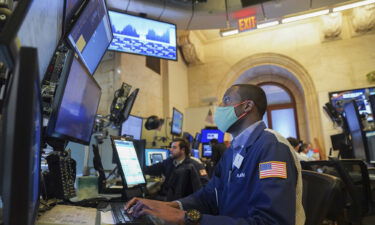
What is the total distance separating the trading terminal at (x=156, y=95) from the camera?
64cm

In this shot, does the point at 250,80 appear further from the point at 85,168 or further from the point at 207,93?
the point at 85,168

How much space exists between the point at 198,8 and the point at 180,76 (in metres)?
2.45

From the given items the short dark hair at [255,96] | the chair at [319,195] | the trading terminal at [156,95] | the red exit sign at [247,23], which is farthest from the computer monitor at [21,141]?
the red exit sign at [247,23]

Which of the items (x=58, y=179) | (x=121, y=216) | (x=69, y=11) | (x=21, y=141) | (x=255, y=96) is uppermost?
(x=69, y=11)

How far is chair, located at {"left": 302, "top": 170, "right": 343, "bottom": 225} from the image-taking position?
3.24 feet

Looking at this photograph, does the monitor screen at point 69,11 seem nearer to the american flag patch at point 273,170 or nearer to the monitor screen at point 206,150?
the american flag patch at point 273,170

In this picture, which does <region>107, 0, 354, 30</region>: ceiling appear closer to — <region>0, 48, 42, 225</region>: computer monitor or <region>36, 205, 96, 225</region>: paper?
<region>36, 205, 96, 225</region>: paper

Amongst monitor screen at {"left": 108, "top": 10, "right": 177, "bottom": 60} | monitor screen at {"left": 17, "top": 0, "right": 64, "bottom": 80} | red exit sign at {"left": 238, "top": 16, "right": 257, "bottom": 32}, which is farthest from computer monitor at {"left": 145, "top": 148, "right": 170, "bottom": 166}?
red exit sign at {"left": 238, "top": 16, "right": 257, "bottom": 32}

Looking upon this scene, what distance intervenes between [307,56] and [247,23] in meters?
2.84

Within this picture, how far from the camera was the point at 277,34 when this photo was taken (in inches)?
282

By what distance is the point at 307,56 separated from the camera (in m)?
6.82

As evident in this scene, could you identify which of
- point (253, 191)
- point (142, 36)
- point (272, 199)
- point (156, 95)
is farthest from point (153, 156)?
point (156, 95)

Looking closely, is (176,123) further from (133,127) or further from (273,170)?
(273,170)

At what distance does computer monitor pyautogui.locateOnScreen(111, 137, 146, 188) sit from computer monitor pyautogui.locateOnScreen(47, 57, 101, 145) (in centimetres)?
24
